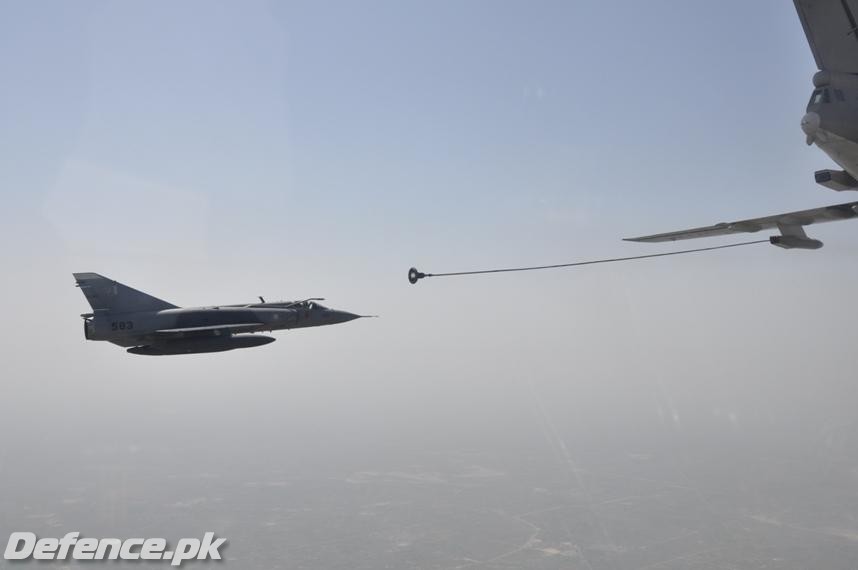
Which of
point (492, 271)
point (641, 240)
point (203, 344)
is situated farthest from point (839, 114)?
point (203, 344)

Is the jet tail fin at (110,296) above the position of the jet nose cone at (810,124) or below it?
below

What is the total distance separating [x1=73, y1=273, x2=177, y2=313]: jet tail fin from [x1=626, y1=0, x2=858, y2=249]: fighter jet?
1187 inches

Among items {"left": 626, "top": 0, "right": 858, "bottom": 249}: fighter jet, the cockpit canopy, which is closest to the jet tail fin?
{"left": 626, "top": 0, "right": 858, "bottom": 249}: fighter jet

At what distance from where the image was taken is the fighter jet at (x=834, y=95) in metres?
22.5

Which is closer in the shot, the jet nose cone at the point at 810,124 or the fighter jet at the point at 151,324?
the jet nose cone at the point at 810,124

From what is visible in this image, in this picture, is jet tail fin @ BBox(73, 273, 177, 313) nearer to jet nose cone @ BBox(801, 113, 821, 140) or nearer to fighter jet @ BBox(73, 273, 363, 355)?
fighter jet @ BBox(73, 273, 363, 355)

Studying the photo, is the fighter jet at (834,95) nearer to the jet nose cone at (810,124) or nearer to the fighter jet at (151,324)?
the jet nose cone at (810,124)

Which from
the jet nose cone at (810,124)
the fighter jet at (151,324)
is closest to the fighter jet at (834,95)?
the jet nose cone at (810,124)

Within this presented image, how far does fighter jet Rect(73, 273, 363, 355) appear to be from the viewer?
3112 centimetres

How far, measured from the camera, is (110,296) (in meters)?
31.6

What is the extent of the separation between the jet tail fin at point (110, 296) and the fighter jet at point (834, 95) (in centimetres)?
3016

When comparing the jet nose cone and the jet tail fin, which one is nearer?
the jet nose cone

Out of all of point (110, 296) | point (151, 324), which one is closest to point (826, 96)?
point (151, 324)

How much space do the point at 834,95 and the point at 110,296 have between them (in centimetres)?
3279
